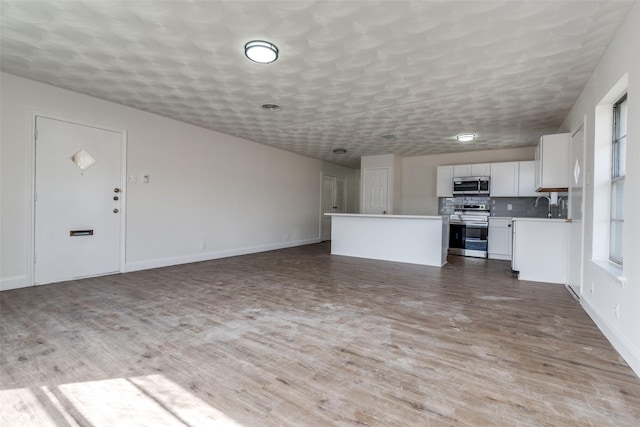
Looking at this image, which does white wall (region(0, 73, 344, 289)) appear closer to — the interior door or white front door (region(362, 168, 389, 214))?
white front door (region(362, 168, 389, 214))

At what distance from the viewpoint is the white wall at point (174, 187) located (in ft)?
11.3

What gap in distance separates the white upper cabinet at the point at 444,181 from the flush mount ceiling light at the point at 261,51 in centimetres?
531

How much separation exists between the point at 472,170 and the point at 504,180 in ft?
2.17

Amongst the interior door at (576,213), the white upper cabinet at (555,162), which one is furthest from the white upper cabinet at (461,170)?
the interior door at (576,213)

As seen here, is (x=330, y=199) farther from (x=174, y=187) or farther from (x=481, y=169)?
(x=174, y=187)

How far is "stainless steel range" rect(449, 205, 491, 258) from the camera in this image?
6.34 m

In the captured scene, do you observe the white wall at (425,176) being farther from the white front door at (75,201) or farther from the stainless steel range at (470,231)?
the white front door at (75,201)

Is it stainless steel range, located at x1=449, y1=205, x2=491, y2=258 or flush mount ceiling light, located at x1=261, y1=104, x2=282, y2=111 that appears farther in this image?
stainless steel range, located at x1=449, y1=205, x2=491, y2=258

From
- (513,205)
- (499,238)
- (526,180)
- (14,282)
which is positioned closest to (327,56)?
(14,282)

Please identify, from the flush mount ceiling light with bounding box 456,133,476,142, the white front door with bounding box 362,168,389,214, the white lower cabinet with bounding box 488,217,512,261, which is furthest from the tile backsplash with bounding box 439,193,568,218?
the white front door with bounding box 362,168,389,214

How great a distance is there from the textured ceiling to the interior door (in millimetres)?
683

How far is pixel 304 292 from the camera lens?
11.7 feet

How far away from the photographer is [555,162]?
13.4 ft

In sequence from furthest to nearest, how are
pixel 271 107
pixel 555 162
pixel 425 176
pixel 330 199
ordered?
pixel 330 199 < pixel 425 176 < pixel 271 107 < pixel 555 162
